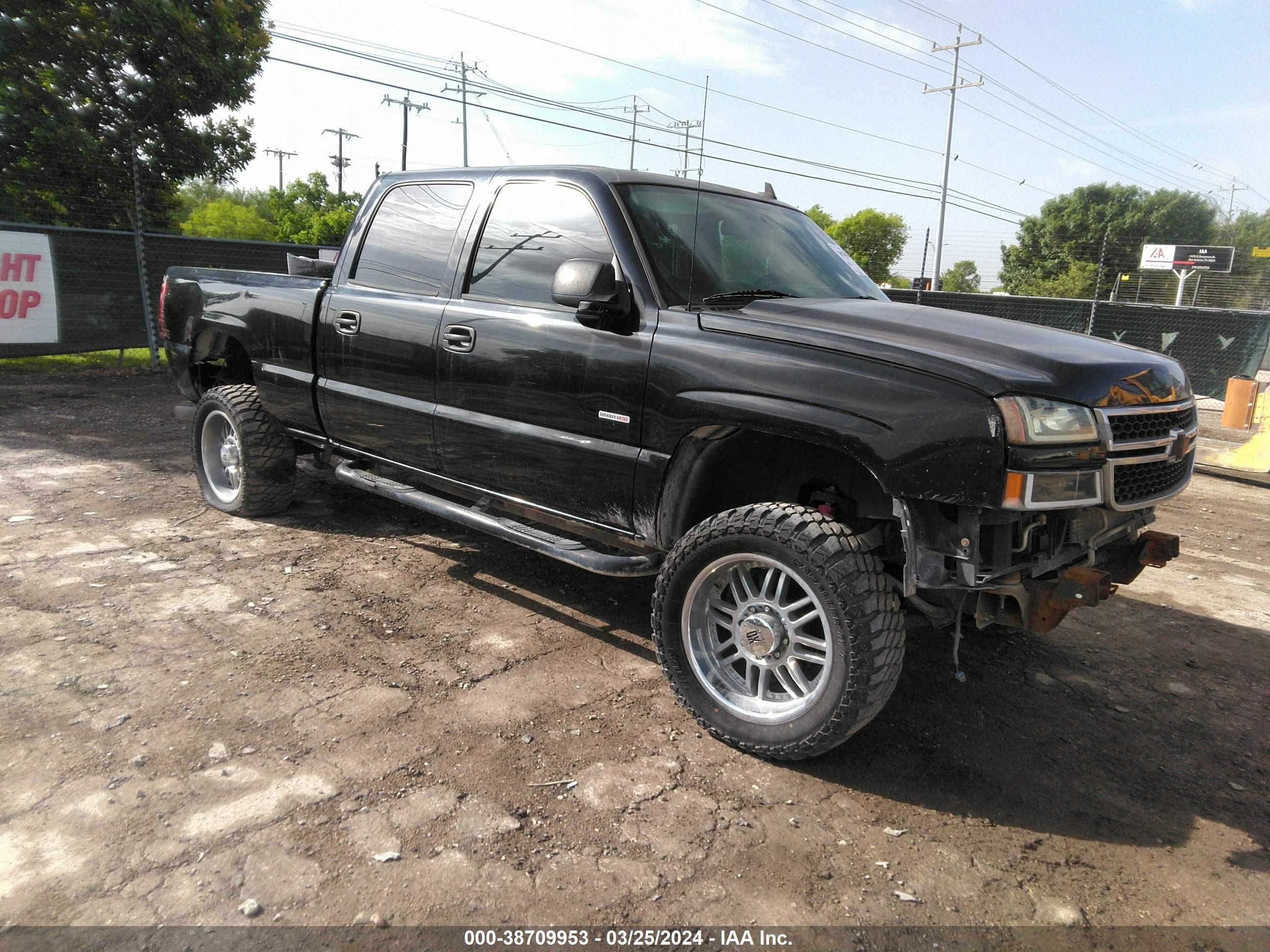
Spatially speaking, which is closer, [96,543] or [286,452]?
[96,543]

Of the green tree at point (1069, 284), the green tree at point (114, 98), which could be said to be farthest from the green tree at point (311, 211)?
the green tree at point (1069, 284)

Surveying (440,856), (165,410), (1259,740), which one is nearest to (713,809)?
(440,856)

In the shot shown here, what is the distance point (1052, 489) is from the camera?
8.23 feet

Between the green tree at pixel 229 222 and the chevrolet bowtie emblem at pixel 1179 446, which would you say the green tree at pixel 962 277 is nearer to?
the green tree at pixel 229 222

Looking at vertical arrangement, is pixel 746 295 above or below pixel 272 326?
above

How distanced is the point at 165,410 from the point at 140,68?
8.28 meters

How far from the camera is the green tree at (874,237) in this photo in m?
72.1

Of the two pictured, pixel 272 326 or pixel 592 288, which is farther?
→ pixel 272 326

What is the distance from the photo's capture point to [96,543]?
485 centimetres

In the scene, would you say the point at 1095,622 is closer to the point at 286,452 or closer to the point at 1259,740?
the point at 1259,740

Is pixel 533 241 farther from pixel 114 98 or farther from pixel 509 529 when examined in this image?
pixel 114 98

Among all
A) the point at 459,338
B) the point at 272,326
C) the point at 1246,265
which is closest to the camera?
the point at 459,338

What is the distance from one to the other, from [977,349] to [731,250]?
126 centimetres

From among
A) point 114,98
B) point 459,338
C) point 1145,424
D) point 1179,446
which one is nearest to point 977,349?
point 1145,424
